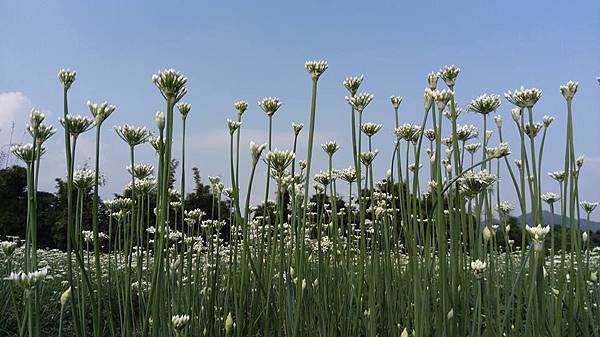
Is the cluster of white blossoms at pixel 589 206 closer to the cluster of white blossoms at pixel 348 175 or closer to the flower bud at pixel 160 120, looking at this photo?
the cluster of white blossoms at pixel 348 175

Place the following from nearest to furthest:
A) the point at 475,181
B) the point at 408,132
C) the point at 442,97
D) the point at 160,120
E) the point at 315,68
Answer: the point at 160,120, the point at 442,97, the point at 475,181, the point at 315,68, the point at 408,132

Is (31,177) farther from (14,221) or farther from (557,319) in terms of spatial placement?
(14,221)

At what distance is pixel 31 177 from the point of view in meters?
1.54

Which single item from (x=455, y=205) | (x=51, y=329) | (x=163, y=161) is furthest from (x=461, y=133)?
(x=51, y=329)

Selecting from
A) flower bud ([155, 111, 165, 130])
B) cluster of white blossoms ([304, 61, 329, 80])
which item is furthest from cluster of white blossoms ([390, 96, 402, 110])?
flower bud ([155, 111, 165, 130])

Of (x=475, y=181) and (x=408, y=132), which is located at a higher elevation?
(x=408, y=132)

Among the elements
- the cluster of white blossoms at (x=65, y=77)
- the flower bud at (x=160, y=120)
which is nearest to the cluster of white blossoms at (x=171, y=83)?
the flower bud at (x=160, y=120)

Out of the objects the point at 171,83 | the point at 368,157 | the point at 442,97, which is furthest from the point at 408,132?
the point at 171,83

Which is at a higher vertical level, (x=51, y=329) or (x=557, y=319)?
(x=557, y=319)

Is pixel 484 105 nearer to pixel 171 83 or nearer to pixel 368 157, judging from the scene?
pixel 368 157

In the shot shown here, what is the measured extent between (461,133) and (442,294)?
1175mm

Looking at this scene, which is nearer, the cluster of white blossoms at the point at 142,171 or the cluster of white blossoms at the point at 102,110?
the cluster of white blossoms at the point at 102,110

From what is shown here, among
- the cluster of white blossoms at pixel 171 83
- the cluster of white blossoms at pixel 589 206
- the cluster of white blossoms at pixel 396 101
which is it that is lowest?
the cluster of white blossoms at pixel 589 206

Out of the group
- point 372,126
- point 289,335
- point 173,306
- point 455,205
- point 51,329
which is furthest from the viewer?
point 51,329
